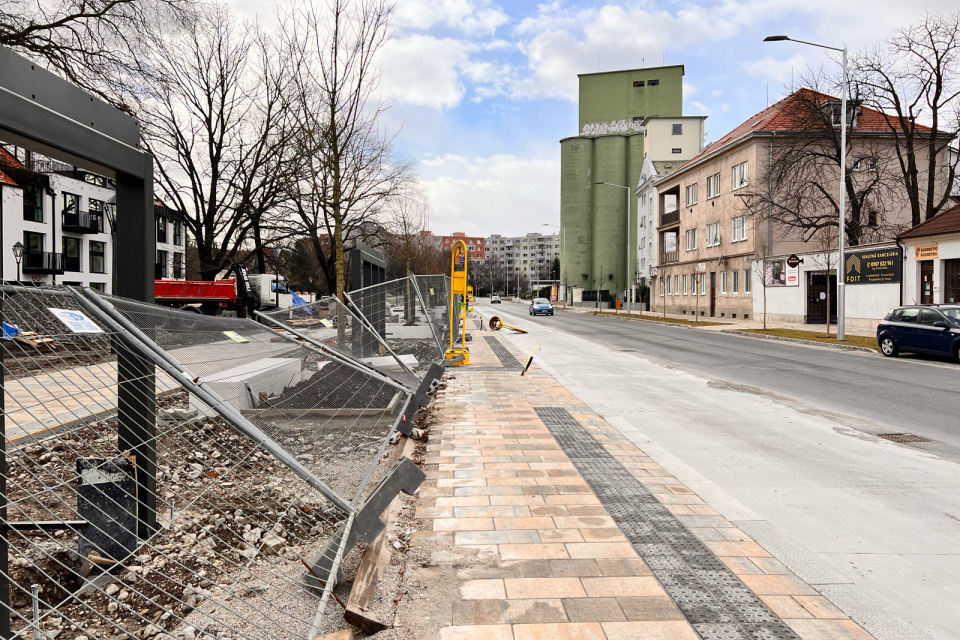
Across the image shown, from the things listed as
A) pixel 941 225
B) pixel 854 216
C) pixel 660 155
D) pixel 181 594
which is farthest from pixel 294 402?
pixel 660 155

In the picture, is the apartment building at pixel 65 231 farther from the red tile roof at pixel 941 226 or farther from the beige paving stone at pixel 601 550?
the beige paving stone at pixel 601 550

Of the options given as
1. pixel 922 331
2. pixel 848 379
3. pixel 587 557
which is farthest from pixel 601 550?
pixel 922 331

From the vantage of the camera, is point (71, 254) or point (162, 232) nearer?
point (71, 254)

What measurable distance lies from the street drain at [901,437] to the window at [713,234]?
38.2m

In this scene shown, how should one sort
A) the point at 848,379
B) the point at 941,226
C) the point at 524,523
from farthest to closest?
the point at 941,226 < the point at 848,379 < the point at 524,523

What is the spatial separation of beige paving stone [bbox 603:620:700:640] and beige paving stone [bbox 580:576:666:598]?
29 cm

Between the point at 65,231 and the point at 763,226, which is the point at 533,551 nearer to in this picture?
the point at 763,226

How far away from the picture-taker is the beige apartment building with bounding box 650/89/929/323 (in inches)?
1266

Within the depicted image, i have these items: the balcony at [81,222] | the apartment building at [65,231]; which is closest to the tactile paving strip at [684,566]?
the apartment building at [65,231]

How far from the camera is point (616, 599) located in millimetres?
3301

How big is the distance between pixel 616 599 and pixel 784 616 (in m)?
0.81

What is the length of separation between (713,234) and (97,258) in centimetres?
4837

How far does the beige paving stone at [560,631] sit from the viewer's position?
2.94 m

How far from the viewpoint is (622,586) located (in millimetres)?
3447
